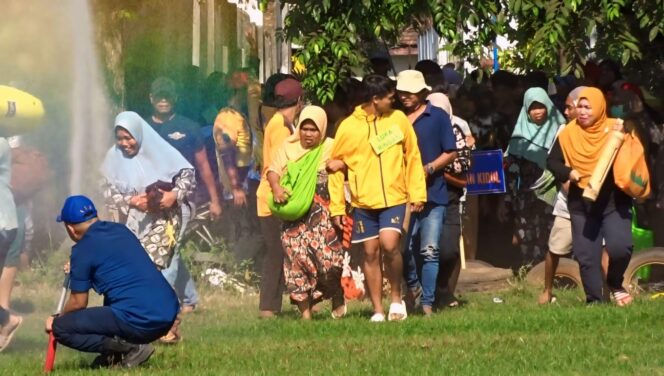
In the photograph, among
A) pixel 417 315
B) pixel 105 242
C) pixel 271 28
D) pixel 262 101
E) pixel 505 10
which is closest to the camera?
pixel 105 242

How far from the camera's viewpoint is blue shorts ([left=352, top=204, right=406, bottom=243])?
1311 centimetres

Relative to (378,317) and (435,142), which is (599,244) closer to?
(435,142)

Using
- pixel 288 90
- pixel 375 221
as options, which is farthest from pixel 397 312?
pixel 288 90

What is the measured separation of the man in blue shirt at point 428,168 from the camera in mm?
13648

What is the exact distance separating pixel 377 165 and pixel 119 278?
3.31 metres

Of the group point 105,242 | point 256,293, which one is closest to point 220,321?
point 256,293

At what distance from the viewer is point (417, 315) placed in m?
13.6

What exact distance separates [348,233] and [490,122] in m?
3.51

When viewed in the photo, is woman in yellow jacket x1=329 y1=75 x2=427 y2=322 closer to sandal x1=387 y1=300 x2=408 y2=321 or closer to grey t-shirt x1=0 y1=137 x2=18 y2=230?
sandal x1=387 y1=300 x2=408 y2=321

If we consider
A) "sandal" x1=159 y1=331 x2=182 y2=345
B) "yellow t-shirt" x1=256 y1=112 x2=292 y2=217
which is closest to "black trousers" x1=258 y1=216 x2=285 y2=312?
"yellow t-shirt" x1=256 y1=112 x2=292 y2=217

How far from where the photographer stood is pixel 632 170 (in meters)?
13.4

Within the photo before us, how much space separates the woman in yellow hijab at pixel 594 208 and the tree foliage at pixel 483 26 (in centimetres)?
101

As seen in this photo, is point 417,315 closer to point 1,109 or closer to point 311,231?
point 311,231

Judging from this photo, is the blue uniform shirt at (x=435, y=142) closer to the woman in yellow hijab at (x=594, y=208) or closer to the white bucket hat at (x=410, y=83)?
the white bucket hat at (x=410, y=83)
